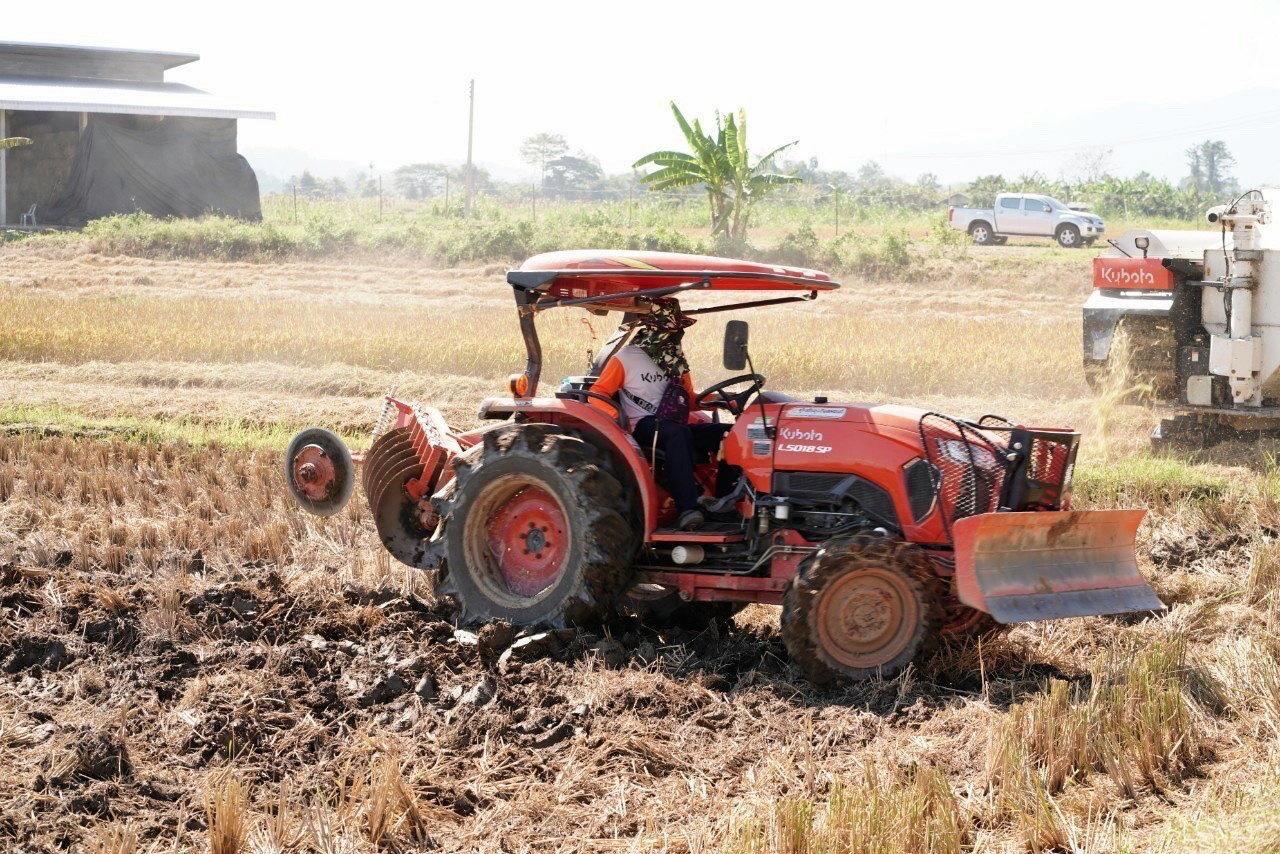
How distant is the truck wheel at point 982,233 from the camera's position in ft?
117

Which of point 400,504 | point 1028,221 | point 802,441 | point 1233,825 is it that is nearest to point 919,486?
point 802,441

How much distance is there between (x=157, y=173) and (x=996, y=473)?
107 ft

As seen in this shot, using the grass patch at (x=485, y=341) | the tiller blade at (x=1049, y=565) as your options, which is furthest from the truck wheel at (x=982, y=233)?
the tiller blade at (x=1049, y=565)

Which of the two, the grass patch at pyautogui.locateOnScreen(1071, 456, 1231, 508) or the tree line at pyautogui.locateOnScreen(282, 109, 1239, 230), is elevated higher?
the tree line at pyautogui.locateOnScreen(282, 109, 1239, 230)

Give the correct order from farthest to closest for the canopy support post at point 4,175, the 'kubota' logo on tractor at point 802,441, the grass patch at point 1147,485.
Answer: the canopy support post at point 4,175 → the grass patch at point 1147,485 → the 'kubota' logo on tractor at point 802,441

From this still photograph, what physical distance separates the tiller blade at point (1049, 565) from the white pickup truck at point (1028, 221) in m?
29.3

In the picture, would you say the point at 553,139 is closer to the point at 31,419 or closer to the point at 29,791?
the point at 31,419

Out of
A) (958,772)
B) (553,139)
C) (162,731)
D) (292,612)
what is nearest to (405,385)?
(292,612)

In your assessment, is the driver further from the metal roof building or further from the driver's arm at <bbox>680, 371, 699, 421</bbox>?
the metal roof building

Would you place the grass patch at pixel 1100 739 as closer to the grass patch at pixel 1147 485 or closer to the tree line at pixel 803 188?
the grass patch at pixel 1147 485

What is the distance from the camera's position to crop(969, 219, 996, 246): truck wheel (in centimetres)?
3553

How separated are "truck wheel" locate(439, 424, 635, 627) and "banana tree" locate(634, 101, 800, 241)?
22.3 m

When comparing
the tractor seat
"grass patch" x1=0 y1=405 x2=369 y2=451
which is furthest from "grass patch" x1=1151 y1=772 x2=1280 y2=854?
"grass patch" x1=0 y1=405 x2=369 y2=451

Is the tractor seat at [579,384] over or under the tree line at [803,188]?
under
